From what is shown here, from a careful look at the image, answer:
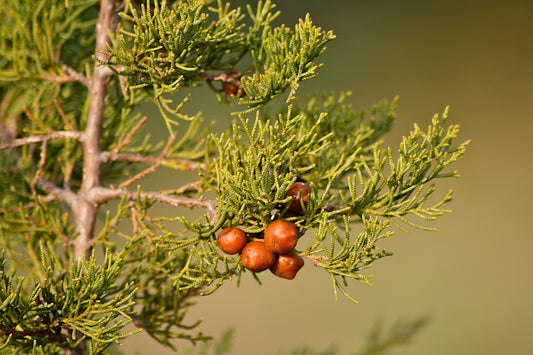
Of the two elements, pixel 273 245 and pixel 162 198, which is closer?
pixel 273 245

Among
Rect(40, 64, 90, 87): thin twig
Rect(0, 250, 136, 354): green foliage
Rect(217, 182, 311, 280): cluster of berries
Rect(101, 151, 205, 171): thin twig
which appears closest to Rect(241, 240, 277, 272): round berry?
Rect(217, 182, 311, 280): cluster of berries

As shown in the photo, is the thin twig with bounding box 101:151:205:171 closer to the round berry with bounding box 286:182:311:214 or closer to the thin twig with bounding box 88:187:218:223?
the thin twig with bounding box 88:187:218:223

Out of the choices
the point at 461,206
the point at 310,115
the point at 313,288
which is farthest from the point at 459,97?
the point at 310,115

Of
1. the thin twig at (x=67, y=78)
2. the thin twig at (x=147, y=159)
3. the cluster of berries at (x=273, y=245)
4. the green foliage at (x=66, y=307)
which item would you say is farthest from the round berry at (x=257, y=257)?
A: the thin twig at (x=67, y=78)

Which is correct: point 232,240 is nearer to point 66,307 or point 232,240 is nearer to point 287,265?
point 287,265

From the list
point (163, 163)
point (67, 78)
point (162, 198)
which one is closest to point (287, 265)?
point (162, 198)

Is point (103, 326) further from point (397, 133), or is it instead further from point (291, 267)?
point (397, 133)

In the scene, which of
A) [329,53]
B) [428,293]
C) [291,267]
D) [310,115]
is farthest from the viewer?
[329,53]
